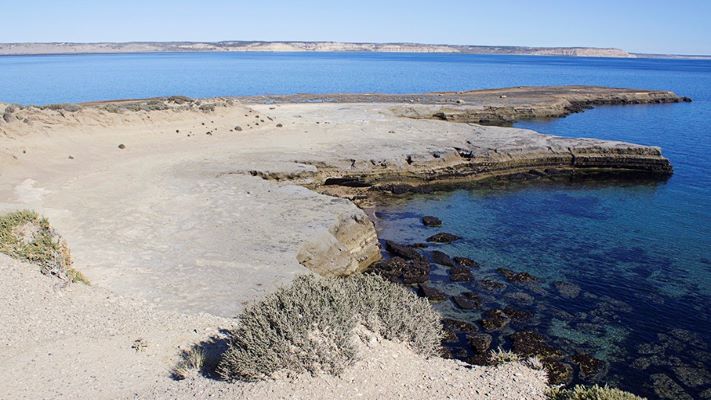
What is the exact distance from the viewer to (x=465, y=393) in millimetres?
7301

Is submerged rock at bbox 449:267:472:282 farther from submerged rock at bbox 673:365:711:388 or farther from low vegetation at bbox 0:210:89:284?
low vegetation at bbox 0:210:89:284

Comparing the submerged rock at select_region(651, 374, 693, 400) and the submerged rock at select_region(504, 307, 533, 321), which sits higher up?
the submerged rock at select_region(504, 307, 533, 321)

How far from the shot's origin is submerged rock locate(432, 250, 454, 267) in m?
16.9

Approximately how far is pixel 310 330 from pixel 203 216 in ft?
32.7


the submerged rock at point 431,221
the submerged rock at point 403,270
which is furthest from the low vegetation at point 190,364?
the submerged rock at point 431,221

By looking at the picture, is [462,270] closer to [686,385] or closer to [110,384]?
[686,385]

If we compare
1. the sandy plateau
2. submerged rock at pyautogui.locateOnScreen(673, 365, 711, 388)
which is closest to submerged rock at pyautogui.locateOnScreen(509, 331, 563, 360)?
submerged rock at pyautogui.locateOnScreen(673, 365, 711, 388)

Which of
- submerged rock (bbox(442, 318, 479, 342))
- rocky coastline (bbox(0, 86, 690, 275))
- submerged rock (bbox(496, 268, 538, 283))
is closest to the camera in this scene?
submerged rock (bbox(442, 318, 479, 342))

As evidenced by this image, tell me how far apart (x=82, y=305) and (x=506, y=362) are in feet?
24.2

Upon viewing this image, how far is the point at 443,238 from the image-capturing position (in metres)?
19.0

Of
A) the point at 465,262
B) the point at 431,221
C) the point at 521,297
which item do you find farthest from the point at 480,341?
the point at 431,221

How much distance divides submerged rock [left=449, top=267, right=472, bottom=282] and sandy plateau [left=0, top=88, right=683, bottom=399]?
2.60 metres

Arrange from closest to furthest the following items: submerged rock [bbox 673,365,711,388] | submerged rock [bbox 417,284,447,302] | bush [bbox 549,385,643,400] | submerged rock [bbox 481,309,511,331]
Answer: bush [bbox 549,385,643,400]
submerged rock [bbox 673,365,711,388]
submerged rock [bbox 481,309,511,331]
submerged rock [bbox 417,284,447,302]

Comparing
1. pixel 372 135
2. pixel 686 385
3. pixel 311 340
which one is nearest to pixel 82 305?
pixel 311 340
